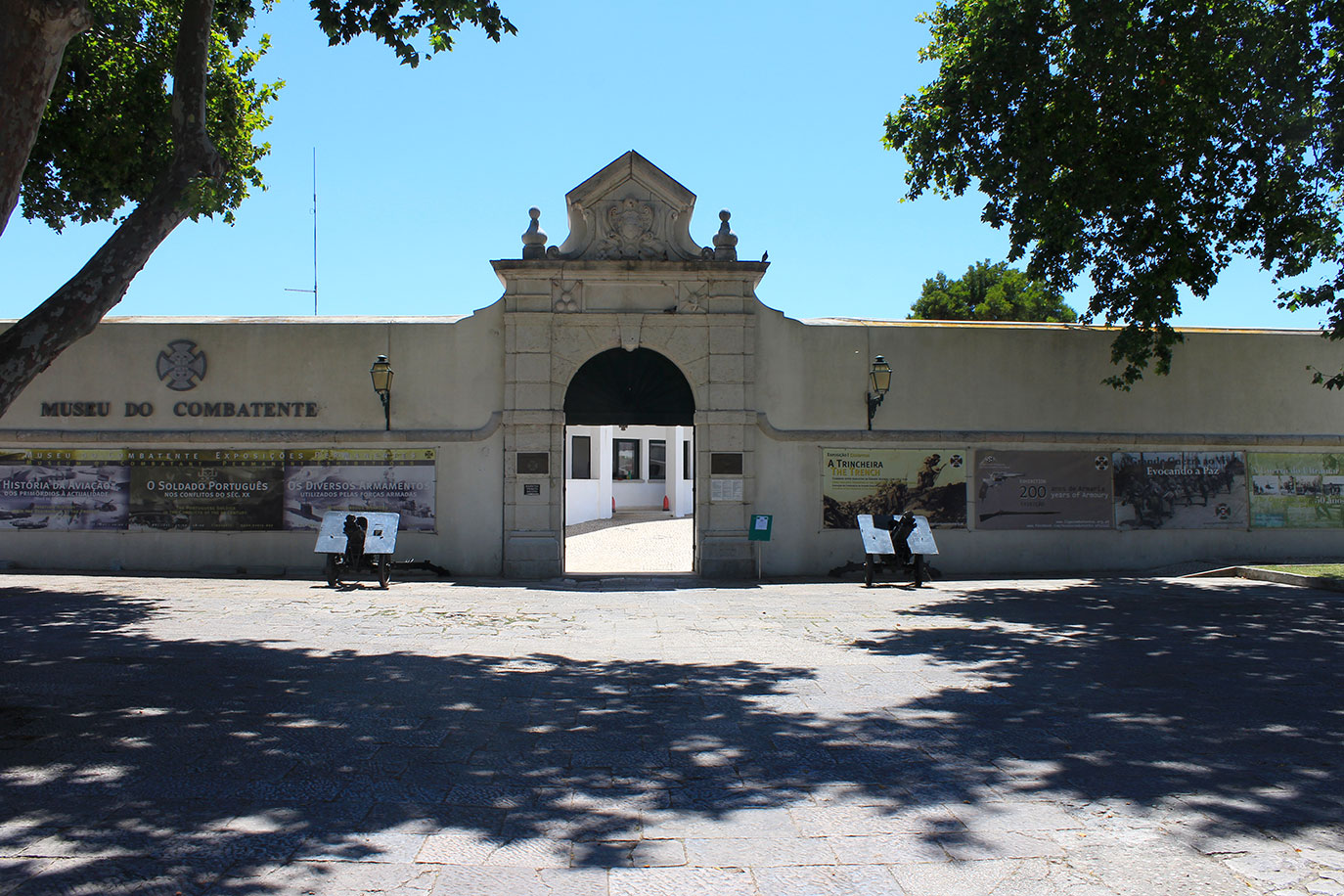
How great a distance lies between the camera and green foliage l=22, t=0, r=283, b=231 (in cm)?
1225

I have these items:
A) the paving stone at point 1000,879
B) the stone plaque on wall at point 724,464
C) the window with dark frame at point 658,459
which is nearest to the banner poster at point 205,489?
the stone plaque on wall at point 724,464

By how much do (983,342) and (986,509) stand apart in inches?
116

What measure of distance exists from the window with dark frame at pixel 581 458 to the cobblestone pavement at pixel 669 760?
2499 centimetres

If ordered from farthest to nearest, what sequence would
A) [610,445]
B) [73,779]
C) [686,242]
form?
[610,445]
[686,242]
[73,779]

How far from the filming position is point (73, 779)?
463 cm

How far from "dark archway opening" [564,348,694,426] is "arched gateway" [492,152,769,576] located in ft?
0.82

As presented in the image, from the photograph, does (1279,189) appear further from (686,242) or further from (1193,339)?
(686,242)

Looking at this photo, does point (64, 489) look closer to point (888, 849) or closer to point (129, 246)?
point (129, 246)

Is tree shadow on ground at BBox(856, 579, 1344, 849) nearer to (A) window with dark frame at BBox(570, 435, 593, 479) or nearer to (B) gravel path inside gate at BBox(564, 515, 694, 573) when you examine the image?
(B) gravel path inside gate at BBox(564, 515, 694, 573)

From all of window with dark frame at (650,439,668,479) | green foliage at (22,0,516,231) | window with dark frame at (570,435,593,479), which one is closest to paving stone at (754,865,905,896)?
green foliage at (22,0,516,231)

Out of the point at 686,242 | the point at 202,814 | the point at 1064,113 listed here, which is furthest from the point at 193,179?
the point at 1064,113

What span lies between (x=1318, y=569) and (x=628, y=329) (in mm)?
11386

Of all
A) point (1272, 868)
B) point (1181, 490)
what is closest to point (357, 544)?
point (1272, 868)

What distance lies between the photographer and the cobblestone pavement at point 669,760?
3650 mm
